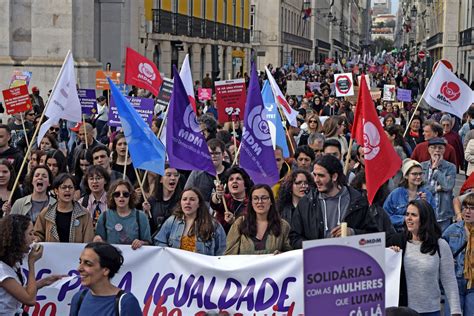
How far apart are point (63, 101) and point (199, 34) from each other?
119 ft

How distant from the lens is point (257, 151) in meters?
9.52

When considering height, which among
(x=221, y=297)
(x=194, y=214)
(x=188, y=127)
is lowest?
(x=221, y=297)

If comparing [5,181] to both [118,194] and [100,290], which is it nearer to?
[118,194]

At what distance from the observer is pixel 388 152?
8.31m

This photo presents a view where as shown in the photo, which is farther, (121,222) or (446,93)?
(446,93)

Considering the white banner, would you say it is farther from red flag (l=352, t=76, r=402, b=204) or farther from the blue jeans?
red flag (l=352, t=76, r=402, b=204)

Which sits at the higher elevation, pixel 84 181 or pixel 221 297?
pixel 84 181

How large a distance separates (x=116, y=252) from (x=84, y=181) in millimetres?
3767

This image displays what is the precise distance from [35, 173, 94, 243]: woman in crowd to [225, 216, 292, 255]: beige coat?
1126mm

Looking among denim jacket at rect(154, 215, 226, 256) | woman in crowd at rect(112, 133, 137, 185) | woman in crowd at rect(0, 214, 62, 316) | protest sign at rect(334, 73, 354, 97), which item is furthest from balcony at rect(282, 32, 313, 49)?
woman in crowd at rect(0, 214, 62, 316)

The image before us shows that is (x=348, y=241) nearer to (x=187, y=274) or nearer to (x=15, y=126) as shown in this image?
(x=187, y=274)

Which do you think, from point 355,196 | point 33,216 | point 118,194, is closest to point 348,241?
point 355,196

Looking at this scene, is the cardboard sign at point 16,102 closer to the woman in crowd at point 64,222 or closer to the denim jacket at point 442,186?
the denim jacket at point 442,186

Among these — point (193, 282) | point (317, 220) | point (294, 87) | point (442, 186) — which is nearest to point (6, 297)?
point (193, 282)
